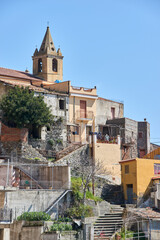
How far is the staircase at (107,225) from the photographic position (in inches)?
1431

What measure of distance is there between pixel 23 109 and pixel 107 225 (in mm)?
15082

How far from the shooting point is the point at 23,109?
48.0 m

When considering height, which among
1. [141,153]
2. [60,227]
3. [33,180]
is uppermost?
[141,153]

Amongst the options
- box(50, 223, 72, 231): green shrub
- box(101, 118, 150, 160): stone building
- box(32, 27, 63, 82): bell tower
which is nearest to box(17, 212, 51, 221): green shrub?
box(50, 223, 72, 231): green shrub

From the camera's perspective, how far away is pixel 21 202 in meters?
37.0

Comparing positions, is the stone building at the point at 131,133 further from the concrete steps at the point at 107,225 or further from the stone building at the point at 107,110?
the concrete steps at the point at 107,225

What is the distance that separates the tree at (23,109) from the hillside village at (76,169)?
0.88 metres

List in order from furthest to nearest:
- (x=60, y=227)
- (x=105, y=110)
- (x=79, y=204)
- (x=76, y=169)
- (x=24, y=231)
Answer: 1. (x=105, y=110)
2. (x=76, y=169)
3. (x=79, y=204)
4. (x=60, y=227)
5. (x=24, y=231)

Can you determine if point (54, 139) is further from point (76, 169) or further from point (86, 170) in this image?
point (86, 170)

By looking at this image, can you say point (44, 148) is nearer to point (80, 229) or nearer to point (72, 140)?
point (72, 140)

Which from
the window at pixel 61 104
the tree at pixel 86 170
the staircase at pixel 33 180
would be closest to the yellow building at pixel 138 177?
the tree at pixel 86 170

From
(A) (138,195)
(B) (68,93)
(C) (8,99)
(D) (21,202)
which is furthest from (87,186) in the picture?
(B) (68,93)

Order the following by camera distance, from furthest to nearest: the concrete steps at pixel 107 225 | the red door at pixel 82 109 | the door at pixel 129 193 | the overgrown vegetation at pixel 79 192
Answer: the red door at pixel 82 109, the door at pixel 129 193, the overgrown vegetation at pixel 79 192, the concrete steps at pixel 107 225

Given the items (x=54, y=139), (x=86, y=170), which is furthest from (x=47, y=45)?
(x=86, y=170)
